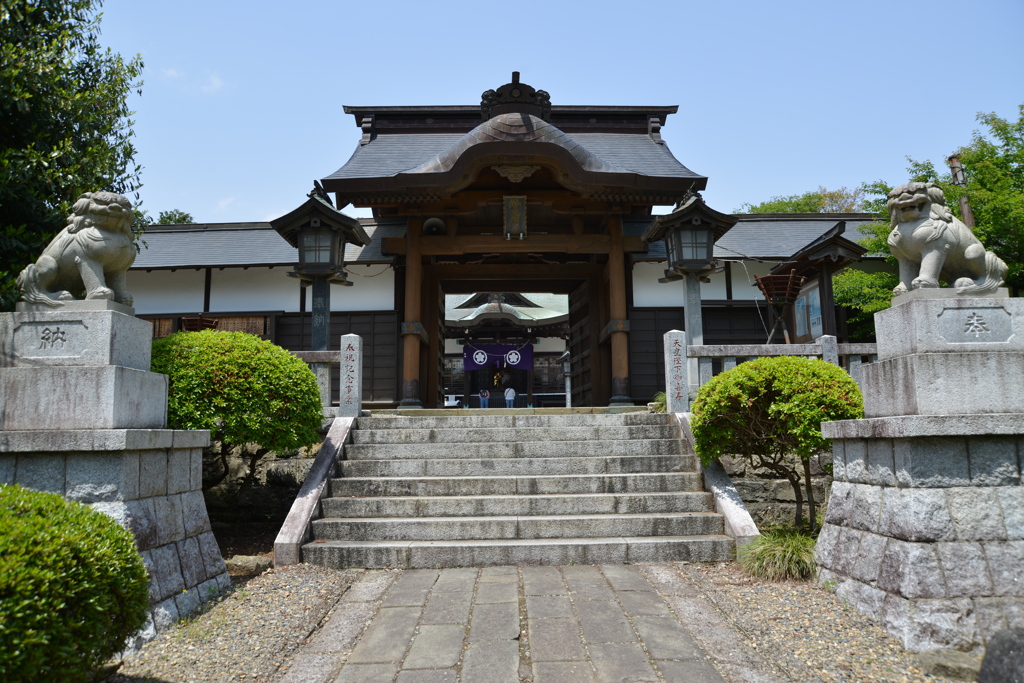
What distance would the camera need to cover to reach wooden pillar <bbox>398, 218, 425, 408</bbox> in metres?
11.1

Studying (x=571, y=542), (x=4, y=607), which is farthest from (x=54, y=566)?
(x=571, y=542)

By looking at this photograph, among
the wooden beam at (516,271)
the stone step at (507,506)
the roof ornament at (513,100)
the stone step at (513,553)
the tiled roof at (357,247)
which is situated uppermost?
the roof ornament at (513,100)

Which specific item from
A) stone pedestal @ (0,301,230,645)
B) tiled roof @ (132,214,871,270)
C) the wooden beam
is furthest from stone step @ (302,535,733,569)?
the wooden beam

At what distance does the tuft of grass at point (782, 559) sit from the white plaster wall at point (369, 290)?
31.4 feet

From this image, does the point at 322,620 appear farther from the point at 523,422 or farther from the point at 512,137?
the point at 512,137

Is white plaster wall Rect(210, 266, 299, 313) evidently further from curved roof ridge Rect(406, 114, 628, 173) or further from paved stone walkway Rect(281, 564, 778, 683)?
paved stone walkway Rect(281, 564, 778, 683)

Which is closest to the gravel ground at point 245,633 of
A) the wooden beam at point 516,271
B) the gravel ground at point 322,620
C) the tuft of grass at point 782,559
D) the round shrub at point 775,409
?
the gravel ground at point 322,620

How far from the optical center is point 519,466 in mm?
7305

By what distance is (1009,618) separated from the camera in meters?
3.87

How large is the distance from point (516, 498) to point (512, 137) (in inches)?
252

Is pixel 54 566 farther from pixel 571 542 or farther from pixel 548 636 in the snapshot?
pixel 571 542

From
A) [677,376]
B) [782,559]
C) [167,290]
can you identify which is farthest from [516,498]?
[167,290]

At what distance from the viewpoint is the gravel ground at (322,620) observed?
3.66m

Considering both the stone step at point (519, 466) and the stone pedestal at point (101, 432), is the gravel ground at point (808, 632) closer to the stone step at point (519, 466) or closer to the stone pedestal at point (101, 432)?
the stone step at point (519, 466)
